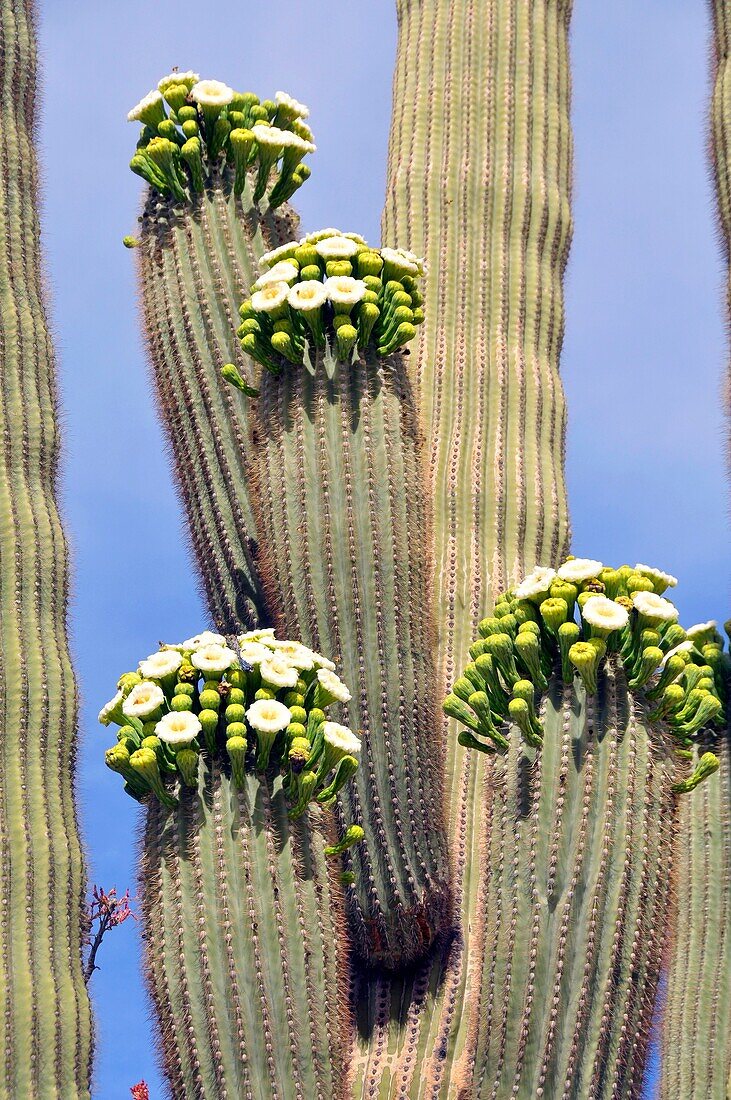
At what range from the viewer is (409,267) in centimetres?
630

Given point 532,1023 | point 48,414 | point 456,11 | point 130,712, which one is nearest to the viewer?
point 532,1023

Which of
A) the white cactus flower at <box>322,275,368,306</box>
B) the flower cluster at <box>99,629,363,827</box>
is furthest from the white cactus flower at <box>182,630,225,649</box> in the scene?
the white cactus flower at <box>322,275,368,306</box>

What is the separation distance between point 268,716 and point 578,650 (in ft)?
3.17

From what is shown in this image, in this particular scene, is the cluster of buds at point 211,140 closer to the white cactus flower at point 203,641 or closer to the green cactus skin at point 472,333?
the green cactus skin at point 472,333

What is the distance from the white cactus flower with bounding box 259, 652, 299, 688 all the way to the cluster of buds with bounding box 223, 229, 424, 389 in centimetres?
135

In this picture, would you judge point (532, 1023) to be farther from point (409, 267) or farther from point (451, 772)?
point (409, 267)

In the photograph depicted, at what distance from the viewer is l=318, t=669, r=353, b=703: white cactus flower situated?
532 cm

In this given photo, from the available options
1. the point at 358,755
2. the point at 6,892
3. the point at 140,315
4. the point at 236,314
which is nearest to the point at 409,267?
the point at 236,314

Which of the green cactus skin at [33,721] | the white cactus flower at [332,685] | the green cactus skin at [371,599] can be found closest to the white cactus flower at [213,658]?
the white cactus flower at [332,685]

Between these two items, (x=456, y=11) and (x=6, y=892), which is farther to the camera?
(x=456, y=11)

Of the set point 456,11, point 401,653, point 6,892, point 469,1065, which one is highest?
point 456,11

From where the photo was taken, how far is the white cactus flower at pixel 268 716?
5008mm

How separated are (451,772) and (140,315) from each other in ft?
7.68

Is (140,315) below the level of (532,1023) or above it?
above
